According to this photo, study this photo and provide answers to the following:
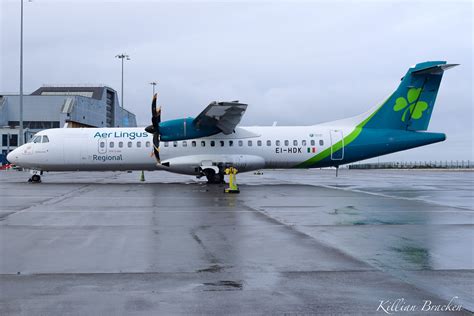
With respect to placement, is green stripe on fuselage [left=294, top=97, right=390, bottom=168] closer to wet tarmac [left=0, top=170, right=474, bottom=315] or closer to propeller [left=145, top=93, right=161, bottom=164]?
propeller [left=145, top=93, right=161, bottom=164]

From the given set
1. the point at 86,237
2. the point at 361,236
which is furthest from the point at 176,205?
the point at 361,236

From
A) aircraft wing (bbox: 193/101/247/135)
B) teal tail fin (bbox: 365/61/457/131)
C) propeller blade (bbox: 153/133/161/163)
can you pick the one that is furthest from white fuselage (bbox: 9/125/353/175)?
teal tail fin (bbox: 365/61/457/131)

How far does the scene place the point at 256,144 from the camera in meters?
27.5

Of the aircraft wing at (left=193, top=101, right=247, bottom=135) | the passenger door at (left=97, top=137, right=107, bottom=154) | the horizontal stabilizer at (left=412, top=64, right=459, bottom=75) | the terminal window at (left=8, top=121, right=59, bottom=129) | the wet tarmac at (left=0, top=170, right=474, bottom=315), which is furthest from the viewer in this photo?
the terminal window at (left=8, top=121, right=59, bottom=129)

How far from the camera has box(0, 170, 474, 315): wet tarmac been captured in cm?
528

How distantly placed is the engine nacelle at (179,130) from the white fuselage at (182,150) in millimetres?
693

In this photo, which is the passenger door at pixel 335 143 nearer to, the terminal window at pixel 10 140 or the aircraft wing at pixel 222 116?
the aircraft wing at pixel 222 116

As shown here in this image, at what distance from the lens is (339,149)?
89.8 feet

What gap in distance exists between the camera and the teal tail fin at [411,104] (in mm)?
27047

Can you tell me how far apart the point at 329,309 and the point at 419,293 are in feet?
4.20

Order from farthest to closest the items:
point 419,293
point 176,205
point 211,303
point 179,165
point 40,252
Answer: point 179,165, point 176,205, point 40,252, point 419,293, point 211,303

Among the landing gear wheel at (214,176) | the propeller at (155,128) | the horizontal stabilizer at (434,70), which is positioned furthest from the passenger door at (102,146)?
the horizontal stabilizer at (434,70)

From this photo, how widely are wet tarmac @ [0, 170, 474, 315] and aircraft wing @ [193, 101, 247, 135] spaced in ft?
36.0

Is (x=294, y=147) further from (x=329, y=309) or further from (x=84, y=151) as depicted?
(x=329, y=309)
